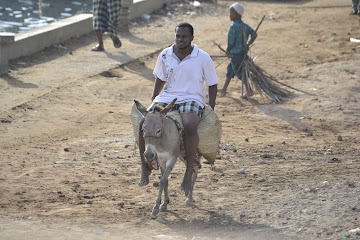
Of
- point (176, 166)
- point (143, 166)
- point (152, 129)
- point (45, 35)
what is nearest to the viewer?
point (152, 129)

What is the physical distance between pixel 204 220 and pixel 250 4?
53.8 ft

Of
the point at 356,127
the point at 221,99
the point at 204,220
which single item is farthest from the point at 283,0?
the point at 204,220

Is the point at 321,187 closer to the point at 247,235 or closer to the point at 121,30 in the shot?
the point at 247,235

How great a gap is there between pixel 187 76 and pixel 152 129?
2.80 ft

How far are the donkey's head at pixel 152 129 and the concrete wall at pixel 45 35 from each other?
21.3 feet

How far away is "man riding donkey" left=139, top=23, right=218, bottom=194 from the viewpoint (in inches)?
232

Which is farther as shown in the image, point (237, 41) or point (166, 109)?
point (237, 41)

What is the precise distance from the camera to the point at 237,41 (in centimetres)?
1074

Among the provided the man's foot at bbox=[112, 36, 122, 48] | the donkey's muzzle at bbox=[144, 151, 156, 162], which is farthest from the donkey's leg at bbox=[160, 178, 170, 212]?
the man's foot at bbox=[112, 36, 122, 48]

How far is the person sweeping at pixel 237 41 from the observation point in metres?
10.5

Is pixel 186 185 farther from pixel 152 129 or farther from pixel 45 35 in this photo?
pixel 45 35

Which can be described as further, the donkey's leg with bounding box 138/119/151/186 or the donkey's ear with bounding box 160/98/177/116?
the donkey's leg with bounding box 138/119/151/186

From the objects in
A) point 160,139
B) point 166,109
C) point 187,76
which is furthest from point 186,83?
point 160,139

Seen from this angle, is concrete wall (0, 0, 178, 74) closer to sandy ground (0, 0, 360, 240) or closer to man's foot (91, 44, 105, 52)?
sandy ground (0, 0, 360, 240)
